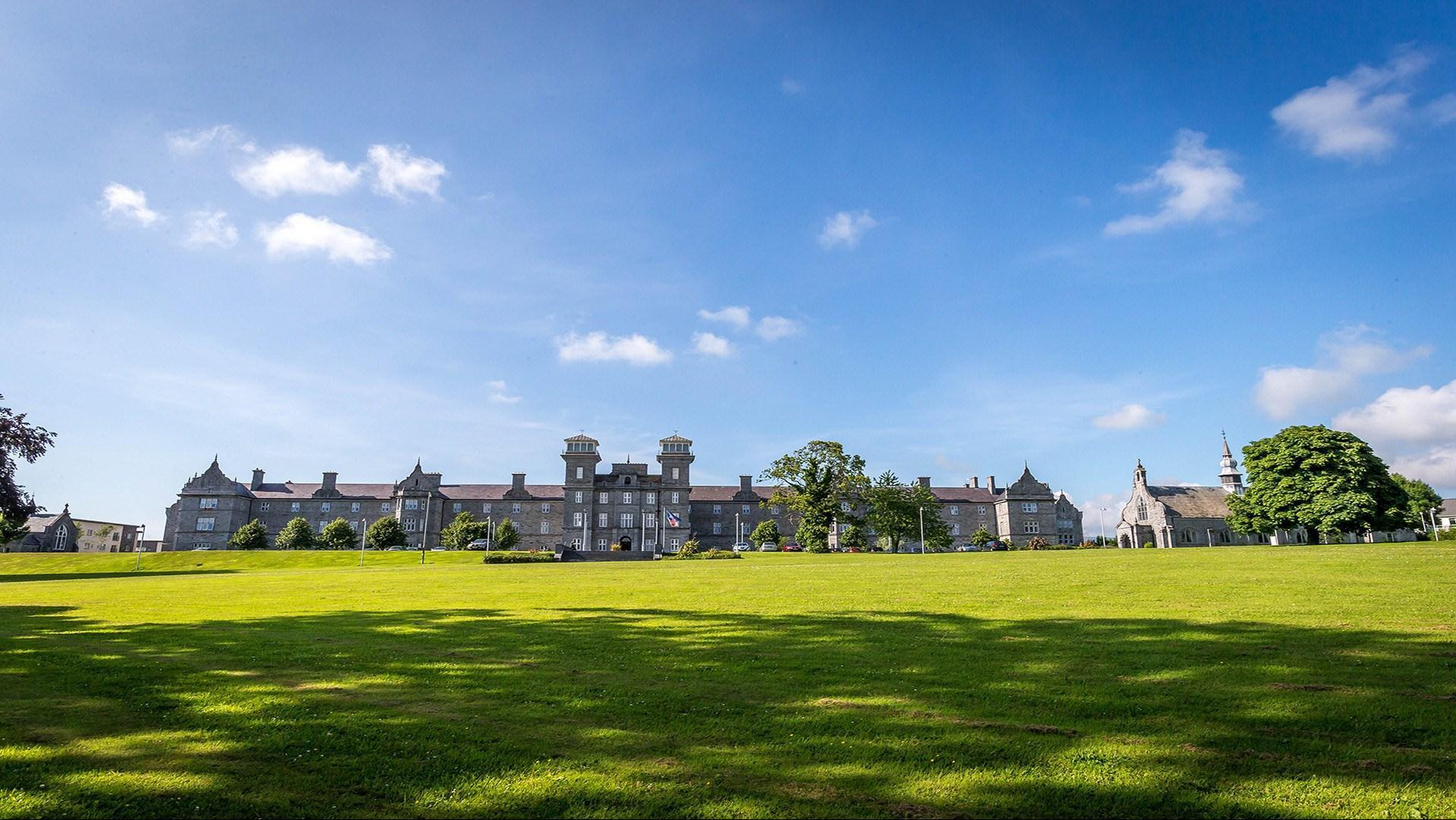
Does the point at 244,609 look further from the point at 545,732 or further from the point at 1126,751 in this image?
the point at 1126,751

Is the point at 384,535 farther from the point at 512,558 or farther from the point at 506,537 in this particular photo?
the point at 512,558

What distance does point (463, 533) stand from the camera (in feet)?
325

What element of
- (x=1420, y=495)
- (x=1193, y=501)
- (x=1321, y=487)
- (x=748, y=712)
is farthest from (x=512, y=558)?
(x=1420, y=495)

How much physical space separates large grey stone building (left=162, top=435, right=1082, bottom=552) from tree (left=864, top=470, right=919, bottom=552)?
3049 centimetres

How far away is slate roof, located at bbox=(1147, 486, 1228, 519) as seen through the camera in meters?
113

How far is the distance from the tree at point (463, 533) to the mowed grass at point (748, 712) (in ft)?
279

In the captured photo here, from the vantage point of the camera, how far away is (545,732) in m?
7.53

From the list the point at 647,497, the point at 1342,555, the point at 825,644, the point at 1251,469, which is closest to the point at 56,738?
the point at 825,644

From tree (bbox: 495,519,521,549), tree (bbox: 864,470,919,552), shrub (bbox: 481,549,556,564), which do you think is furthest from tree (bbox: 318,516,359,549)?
tree (bbox: 864,470,919,552)

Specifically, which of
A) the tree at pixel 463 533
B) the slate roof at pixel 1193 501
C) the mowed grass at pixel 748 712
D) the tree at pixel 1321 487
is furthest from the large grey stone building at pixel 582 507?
the mowed grass at pixel 748 712

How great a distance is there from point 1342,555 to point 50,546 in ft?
510

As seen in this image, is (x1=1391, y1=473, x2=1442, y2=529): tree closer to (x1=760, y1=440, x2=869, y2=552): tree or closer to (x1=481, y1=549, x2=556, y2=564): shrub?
(x1=760, y1=440, x2=869, y2=552): tree

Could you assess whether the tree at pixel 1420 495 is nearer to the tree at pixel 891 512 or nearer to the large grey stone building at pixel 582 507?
the large grey stone building at pixel 582 507

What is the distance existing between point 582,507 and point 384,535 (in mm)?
24318
